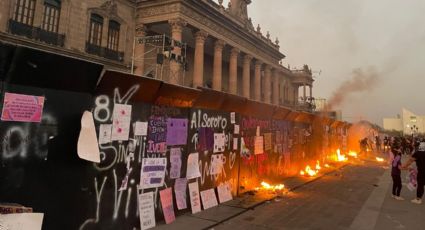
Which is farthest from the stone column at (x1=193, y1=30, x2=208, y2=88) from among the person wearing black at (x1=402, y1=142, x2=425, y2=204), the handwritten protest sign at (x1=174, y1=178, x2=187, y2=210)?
the handwritten protest sign at (x1=174, y1=178, x2=187, y2=210)

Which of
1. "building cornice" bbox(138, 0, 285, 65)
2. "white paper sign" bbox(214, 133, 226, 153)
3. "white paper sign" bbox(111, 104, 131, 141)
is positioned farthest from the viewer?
"building cornice" bbox(138, 0, 285, 65)

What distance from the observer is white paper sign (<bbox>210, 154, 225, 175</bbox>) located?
8328 mm

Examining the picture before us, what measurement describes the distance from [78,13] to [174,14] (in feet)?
27.6

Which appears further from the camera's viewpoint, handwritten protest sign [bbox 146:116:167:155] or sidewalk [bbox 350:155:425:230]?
sidewalk [bbox 350:155:425:230]

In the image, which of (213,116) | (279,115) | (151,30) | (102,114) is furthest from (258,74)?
(102,114)

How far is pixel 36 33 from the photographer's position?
73.2ft

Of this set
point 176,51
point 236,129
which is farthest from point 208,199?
point 176,51

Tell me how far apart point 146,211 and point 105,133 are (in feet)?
6.10

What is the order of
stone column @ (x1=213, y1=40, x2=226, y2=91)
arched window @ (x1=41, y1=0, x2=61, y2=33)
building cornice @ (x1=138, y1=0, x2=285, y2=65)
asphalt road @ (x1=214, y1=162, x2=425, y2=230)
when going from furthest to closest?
stone column @ (x1=213, y1=40, x2=226, y2=91) → building cornice @ (x1=138, y1=0, x2=285, y2=65) → arched window @ (x1=41, y1=0, x2=61, y2=33) → asphalt road @ (x1=214, y1=162, x2=425, y2=230)

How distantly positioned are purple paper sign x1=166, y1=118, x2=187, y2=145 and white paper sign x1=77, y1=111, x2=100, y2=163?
78.9 inches

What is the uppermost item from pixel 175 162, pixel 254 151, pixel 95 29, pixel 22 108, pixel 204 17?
pixel 204 17

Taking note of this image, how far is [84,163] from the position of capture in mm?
4918

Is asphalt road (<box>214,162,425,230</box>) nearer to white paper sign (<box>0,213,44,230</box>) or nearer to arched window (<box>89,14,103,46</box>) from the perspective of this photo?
white paper sign (<box>0,213,44,230</box>)

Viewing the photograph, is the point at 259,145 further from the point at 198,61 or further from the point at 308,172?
the point at 198,61
